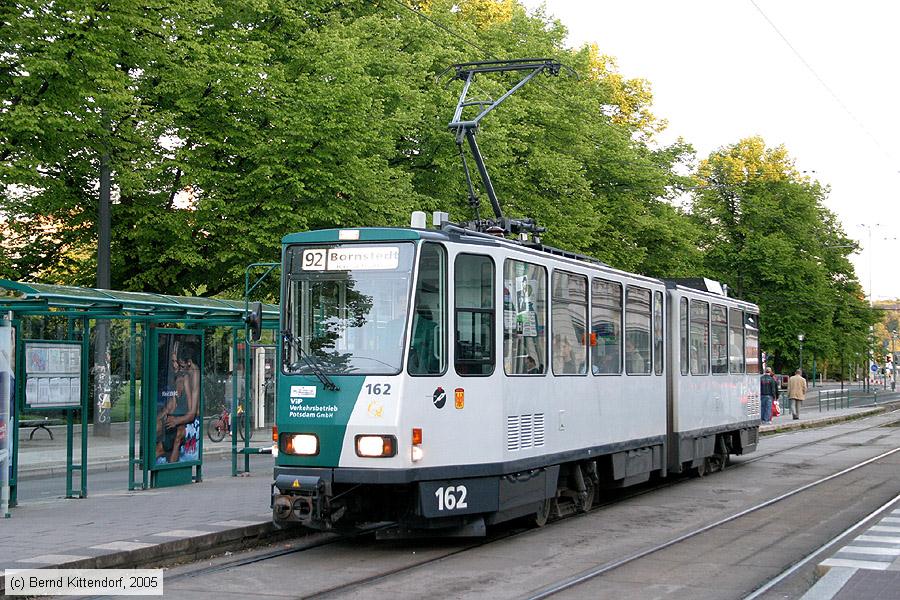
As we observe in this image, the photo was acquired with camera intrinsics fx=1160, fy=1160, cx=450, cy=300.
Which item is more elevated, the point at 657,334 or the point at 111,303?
the point at 111,303

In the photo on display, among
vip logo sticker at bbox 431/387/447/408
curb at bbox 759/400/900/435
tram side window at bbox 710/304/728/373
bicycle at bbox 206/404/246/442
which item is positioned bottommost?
curb at bbox 759/400/900/435

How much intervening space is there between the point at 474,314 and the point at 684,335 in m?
7.62

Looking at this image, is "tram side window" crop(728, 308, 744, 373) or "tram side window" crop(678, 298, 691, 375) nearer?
"tram side window" crop(678, 298, 691, 375)

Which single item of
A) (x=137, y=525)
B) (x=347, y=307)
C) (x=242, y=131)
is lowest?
(x=137, y=525)

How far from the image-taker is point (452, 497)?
1129 cm

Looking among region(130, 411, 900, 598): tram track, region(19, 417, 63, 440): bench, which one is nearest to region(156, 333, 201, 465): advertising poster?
region(19, 417, 63, 440): bench

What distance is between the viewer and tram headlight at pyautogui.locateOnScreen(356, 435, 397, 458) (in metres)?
10.9

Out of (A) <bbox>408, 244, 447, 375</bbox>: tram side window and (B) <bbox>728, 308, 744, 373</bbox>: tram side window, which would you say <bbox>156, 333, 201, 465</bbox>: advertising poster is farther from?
(B) <bbox>728, 308, 744, 373</bbox>: tram side window

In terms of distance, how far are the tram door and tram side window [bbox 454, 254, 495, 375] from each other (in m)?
14.9

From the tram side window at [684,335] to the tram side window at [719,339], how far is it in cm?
175

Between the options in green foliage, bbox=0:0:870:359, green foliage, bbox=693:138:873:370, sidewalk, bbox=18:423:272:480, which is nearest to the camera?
sidewalk, bbox=18:423:272:480

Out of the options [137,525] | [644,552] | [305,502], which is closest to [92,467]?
[137,525]

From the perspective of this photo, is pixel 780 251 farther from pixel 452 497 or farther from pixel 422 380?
pixel 422 380

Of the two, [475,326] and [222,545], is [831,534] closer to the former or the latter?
[475,326]
